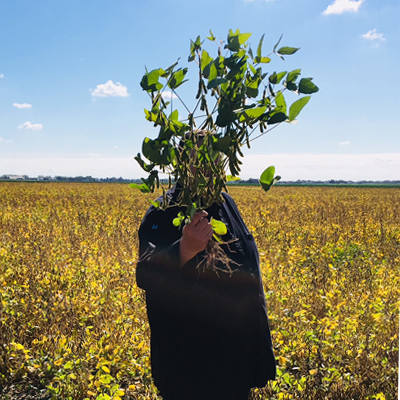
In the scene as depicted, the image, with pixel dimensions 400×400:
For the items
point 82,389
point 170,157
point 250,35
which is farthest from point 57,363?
point 250,35

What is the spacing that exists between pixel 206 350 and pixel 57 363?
46.2 inches

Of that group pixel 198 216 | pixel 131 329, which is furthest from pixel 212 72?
pixel 131 329

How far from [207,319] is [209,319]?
0.04 ft

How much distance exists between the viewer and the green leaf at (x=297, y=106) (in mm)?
1084

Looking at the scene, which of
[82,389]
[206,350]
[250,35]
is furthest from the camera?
[82,389]

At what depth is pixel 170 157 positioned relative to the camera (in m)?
1.25

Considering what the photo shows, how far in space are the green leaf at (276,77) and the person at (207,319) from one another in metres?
0.77

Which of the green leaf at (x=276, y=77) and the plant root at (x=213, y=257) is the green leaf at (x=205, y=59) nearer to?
the green leaf at (x=276, y=77)

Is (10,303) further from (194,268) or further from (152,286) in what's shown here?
(194,268)

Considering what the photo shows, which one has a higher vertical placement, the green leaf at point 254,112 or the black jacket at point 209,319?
the green leaf at point 254,112

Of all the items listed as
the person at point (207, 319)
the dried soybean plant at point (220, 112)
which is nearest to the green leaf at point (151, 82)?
the dried soybean plant at point (220, 112)

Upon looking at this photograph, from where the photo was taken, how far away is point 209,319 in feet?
6.24

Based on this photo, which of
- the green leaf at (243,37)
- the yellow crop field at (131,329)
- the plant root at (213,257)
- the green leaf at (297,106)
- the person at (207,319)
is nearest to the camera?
the green leaf at (297,106)

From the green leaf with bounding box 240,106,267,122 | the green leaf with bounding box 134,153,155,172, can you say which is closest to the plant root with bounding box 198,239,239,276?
the green leaf with bounding box 134,153,155,172
